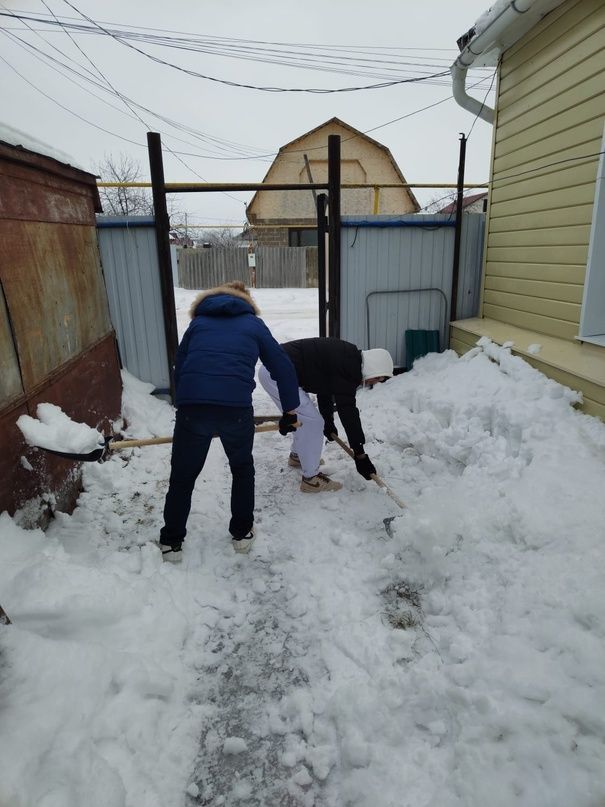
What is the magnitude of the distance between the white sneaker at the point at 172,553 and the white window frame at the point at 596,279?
11.9 ft

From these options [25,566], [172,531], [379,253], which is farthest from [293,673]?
[379,253]

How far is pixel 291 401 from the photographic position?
3.15 meters

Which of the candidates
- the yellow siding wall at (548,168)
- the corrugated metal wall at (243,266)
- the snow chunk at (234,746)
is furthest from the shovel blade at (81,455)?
the corrugated metal wall at (243,266)

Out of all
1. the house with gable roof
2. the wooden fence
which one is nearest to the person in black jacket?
the wooden fence

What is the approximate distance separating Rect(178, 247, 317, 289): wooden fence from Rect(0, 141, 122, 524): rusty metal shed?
14.0 m

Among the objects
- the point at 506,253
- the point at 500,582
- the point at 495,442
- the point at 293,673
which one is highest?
the point at 506,253

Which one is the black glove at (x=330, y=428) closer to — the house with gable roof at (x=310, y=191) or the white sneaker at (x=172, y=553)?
the white sneaker at (x=172, y=553)

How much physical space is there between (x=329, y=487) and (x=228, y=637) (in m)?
1.63

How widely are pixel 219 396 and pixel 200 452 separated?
1.18 ft

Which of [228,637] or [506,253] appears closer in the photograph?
[228,637]

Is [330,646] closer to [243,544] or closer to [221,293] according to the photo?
[243,544]

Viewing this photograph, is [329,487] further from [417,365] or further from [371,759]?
[417,365]

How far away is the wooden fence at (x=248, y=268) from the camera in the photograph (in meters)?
18.0

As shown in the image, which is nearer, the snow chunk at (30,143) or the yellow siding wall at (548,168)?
the snow chunk at (30,143)
